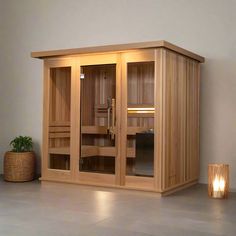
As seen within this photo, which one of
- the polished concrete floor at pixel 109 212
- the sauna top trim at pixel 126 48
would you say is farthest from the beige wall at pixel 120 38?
the polished concrete floor at pixel 109 212

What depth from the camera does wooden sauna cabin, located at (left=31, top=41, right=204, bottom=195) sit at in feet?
17.2

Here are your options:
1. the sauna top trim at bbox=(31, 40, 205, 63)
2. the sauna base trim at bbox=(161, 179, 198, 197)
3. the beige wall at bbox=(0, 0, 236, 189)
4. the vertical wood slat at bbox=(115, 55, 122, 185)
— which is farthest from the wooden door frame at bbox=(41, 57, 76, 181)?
the sauna base trim at bbox=(161, 179, 198, 197)

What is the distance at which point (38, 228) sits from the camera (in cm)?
363

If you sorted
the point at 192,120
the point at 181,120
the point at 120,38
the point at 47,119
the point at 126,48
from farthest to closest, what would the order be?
the point at 120,38, the point at 47,119, the point at 192,120, the point at 181,120, the point at 126,48

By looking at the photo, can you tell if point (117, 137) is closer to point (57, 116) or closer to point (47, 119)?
point (57, 116)

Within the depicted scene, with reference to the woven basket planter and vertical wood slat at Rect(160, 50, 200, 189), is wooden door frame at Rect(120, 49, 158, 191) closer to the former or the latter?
vertical wood slat at Rect(160, 50, 200, 189)

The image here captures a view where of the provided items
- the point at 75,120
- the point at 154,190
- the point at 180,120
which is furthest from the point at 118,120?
the point at 154,190

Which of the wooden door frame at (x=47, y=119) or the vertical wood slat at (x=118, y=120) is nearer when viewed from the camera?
the vertical wood slat at (x=118, y=120)

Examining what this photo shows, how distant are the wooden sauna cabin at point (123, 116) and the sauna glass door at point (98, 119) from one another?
1 cm

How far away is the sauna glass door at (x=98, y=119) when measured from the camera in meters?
5.57

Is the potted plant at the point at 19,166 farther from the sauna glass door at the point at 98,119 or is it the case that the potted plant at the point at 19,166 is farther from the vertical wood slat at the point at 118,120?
the vertical wood slat at the point at 118,120

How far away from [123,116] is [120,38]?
5.90 feet

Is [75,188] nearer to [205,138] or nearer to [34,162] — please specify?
[34,162]

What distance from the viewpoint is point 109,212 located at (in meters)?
4.27
